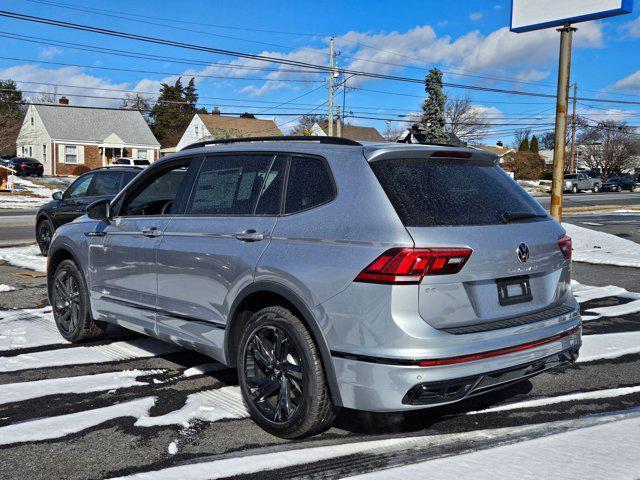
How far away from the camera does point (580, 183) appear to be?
55250 mm

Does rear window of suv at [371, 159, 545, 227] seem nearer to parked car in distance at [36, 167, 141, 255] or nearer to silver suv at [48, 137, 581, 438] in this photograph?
silver suv at [48, 137, 581, 438]

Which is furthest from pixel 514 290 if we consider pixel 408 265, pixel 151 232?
pixel 151 232

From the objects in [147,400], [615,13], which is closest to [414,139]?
[147,400]

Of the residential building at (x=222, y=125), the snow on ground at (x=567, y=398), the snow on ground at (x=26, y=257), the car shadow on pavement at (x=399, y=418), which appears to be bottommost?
the snow on ground at (x=26, y=257)

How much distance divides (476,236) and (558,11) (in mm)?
8338

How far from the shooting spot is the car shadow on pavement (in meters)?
4.11

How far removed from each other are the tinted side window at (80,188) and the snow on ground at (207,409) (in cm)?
830

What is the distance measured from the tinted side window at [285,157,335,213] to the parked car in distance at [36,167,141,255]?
7837 millimetres

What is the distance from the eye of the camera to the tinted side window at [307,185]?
3939 mm

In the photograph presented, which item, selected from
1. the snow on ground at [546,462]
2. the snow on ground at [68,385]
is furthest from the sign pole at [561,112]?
the snow on ground at [68,385]

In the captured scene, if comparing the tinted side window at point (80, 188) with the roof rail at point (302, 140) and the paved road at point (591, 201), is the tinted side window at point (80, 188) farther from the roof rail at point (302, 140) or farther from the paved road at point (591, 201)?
the paved road at point (591, 201)

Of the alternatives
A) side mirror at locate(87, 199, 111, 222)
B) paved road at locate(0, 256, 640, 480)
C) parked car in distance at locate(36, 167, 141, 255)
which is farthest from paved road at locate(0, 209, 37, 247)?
paved road at locate(0, 256, 640, 480)

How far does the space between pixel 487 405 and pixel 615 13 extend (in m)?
7.98

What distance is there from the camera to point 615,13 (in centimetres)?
1013
